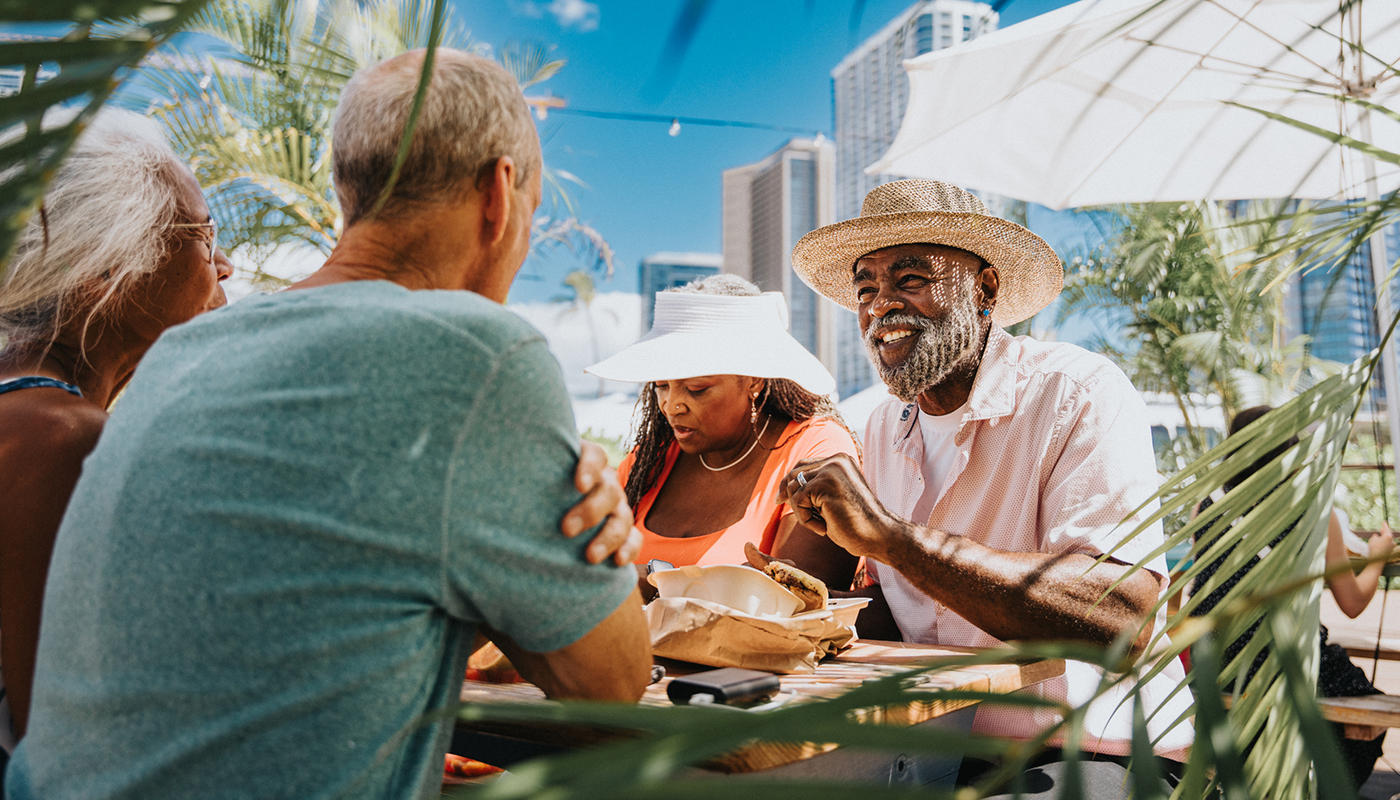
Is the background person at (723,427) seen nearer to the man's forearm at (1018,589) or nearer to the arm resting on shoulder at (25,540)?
the man's forearm at (1018,589)

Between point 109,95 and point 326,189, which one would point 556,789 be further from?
point 326,189

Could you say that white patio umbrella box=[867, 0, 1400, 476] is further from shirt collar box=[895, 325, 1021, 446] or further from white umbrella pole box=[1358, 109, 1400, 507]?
shirt collar box=[895, 325, 1021, 446]

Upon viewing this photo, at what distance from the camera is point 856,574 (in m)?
2.84

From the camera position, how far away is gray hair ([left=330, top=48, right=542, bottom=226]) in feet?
4.18

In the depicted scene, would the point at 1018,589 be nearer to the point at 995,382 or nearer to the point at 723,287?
the point at 995,382

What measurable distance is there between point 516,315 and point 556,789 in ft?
2.42

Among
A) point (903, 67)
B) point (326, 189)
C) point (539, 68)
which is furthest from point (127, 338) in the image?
point (539, 68)

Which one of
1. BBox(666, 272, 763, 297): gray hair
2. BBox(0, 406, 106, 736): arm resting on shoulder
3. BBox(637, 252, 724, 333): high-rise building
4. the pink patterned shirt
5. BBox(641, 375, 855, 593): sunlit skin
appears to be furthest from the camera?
BBox(637, 252, 724, 333): high-rise building

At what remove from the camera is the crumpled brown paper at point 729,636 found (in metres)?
1.66

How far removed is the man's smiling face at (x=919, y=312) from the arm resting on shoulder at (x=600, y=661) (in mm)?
1796

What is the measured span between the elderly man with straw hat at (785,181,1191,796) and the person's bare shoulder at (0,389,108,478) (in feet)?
4.73

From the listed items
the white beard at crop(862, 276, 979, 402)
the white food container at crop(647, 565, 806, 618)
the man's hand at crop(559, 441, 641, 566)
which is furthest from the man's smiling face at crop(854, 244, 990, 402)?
the man's hand at crop(559, 441, 641, 566)

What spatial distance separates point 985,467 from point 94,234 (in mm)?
2257

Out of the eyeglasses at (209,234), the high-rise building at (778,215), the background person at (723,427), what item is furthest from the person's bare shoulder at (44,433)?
the high-rise building at (778,215)
